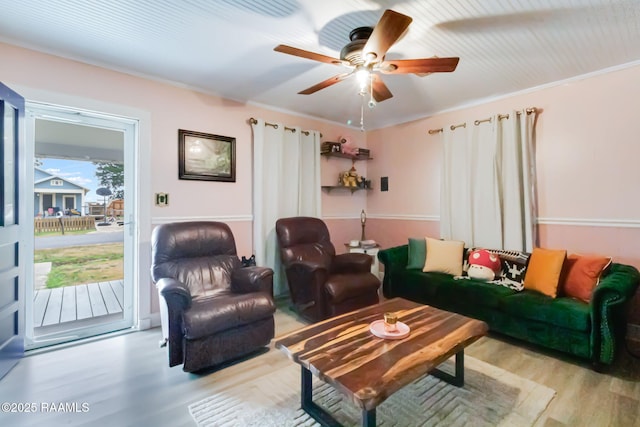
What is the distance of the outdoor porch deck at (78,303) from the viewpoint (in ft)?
8.91

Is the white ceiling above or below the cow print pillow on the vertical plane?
above

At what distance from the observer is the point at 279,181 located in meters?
3.72

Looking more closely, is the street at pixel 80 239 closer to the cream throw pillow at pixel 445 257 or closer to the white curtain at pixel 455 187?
the cream throw pillow at pixel 445 257

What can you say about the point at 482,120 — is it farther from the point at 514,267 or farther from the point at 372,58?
the point at 372,58

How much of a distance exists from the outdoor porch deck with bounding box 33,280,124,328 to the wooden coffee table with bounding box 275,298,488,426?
236 cm

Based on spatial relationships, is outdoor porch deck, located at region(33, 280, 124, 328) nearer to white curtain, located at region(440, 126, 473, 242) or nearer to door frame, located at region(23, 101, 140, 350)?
door frame, located at region(23, 101, 140, 350)

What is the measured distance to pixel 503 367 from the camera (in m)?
2.17

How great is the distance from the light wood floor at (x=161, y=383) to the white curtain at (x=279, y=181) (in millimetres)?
1419

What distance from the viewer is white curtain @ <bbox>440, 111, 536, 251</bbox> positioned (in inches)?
120

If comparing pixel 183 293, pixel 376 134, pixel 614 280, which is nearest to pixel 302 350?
pixel 183 293

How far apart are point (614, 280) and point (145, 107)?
4.12 m

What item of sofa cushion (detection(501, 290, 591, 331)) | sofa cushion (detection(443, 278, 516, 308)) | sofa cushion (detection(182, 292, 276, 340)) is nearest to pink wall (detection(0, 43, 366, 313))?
sofa cushion (detection(182, 292, 276, 340))

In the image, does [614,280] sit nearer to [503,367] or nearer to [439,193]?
[503,367]

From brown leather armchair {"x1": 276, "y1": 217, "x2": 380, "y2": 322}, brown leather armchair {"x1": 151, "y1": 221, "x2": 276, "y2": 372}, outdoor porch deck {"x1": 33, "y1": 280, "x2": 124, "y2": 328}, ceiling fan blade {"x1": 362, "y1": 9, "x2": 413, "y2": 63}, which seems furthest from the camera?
brown leather armchair {"x1": 276, "y1": 217, "x2": 380, "y2": 322}
